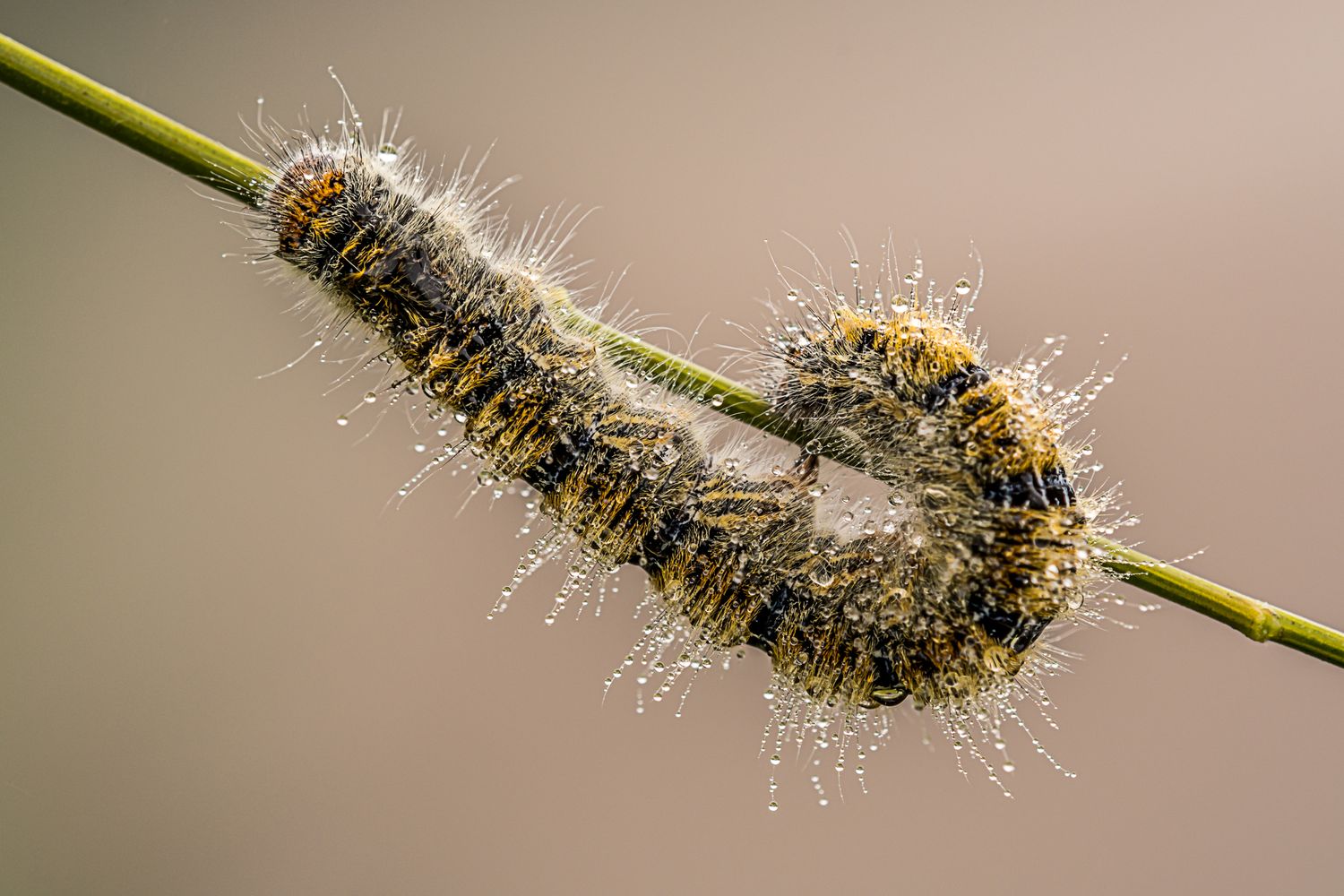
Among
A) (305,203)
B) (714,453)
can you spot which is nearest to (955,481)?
(714,453)

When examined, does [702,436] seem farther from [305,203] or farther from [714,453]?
[305,203]

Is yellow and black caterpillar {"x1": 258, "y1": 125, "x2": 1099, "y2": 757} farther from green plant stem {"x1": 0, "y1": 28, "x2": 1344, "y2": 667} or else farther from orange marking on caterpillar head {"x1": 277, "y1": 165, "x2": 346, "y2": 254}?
green plant stem {"x1": 0, "y1": 28, "x2": 1344, "y2": 667}


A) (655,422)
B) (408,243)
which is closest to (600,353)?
(655,422)

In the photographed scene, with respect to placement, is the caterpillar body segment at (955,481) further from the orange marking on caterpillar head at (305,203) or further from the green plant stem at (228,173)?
the orange marking on caterpillar head at (305,203)

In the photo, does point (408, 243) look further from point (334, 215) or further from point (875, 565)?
point (875, 565)

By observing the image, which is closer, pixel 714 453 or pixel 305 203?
pixel 305 203

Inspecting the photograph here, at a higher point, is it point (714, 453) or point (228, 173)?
point (714, 453)

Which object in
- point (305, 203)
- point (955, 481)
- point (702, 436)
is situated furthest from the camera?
point (702, 436)

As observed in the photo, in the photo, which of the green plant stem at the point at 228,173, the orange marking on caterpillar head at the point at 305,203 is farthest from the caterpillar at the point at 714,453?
the green plant stem at the point at 228,173
